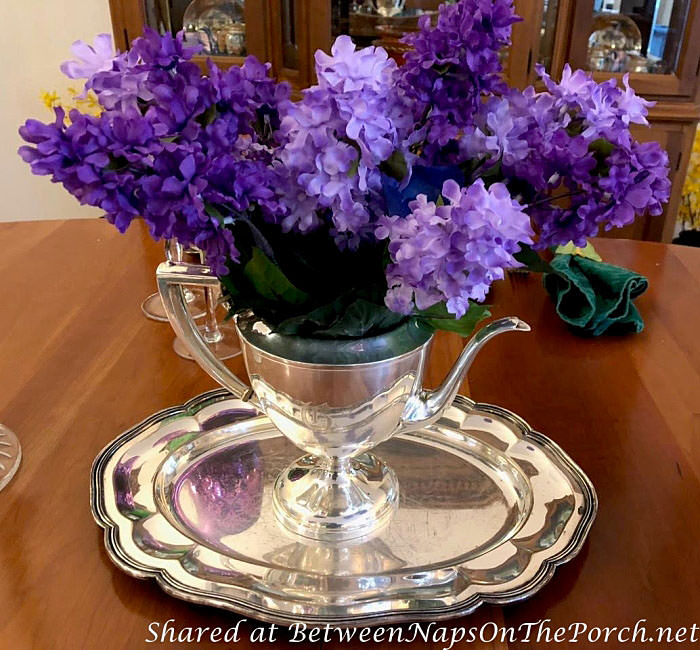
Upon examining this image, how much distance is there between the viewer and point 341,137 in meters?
0.44

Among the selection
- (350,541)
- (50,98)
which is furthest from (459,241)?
(50,98)

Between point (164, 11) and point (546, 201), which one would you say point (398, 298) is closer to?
point (546, 201)

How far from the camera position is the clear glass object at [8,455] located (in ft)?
2.25

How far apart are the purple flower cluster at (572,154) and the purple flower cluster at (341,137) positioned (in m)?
0.07

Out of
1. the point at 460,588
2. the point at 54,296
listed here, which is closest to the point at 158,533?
the point at 460,588

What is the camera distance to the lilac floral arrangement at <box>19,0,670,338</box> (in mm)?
401

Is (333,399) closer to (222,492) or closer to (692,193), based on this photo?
(222,492)

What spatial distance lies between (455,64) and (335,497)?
37 cm

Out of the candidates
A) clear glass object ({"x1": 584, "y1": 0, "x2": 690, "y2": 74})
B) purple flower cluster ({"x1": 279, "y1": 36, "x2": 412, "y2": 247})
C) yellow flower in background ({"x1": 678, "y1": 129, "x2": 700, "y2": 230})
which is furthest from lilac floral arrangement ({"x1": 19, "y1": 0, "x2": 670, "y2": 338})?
yellow flower in background ({"x1": 678, "y1": 129, "x2": 700, "y2": 230})

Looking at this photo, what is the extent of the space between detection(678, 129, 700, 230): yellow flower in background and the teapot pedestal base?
5.68 ft

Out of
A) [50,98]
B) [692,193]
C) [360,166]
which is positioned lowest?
[692,193]

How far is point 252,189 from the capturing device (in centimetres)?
43

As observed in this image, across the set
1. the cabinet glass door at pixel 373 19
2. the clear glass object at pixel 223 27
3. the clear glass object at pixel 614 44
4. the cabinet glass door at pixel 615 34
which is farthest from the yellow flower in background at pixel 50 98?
the clear glass object at pixel 614 44

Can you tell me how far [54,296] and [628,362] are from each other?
74 centimetres
